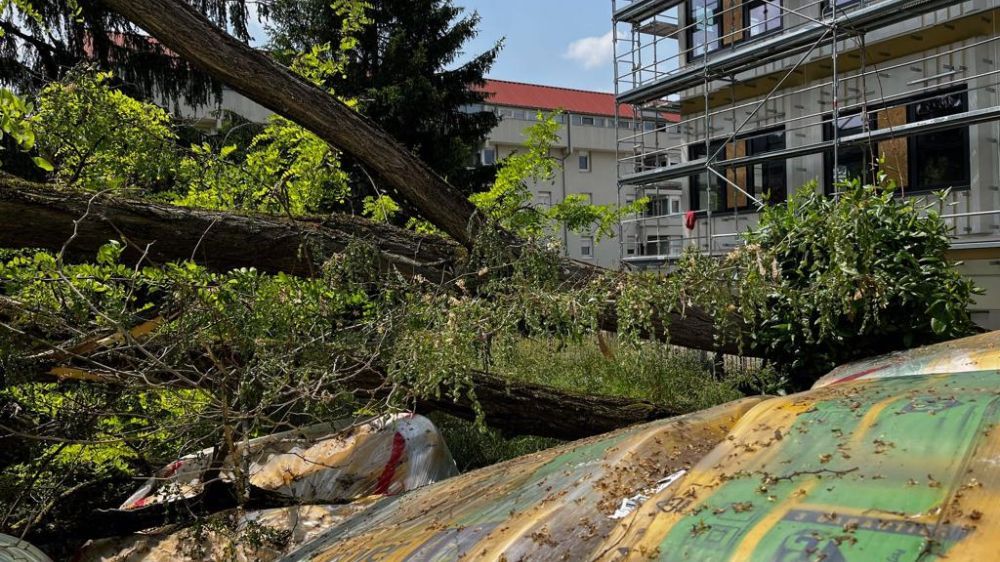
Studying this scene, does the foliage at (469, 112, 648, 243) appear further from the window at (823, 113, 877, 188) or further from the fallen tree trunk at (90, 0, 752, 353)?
the window at (823, 113, 877, 188)

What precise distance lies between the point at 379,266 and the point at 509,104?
3221 cm

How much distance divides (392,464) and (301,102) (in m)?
2.39

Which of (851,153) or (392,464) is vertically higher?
(851,153)

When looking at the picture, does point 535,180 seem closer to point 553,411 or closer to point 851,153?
point 553,411

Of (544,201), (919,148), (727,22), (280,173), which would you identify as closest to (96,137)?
(280,173)

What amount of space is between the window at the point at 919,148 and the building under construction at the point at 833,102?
0.07ft

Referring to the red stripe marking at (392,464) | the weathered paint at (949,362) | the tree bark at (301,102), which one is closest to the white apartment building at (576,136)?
the tree bark at (301,102)

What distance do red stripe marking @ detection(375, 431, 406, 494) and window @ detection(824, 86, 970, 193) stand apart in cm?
918

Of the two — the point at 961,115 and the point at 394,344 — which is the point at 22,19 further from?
the point at 961,115

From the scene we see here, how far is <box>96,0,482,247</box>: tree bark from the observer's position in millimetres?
4773

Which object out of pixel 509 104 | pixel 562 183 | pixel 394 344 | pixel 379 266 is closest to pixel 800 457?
pixel 394 344

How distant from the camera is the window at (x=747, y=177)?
49.8ft

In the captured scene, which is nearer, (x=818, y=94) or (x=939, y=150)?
(x=939, y=150)

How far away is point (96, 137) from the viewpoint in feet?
18.1
